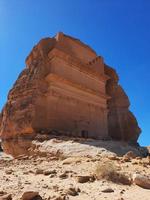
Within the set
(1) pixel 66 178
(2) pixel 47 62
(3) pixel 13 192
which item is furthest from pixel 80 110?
(3) pixel 13 192

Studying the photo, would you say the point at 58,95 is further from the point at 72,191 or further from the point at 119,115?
the point at 72,191

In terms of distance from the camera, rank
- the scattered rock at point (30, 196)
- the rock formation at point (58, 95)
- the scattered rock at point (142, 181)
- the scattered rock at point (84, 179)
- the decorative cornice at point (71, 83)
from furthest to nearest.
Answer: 1. the decorative cornice at point (71, 83)
2. the rock formation at point (58, 95)
3. the scattered rock at point (84, 179)
4. the scattered rock at point (142, 181)
5. the scattered rock at point (30, 196)

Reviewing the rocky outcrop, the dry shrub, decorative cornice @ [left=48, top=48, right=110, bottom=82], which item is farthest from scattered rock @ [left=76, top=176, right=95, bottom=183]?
the rocky outcrop

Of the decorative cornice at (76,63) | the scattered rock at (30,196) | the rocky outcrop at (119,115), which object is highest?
the decorative cornice at (76,63)

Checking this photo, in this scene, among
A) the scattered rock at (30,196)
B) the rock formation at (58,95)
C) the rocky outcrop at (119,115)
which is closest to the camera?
the scattered rock at (30,196)

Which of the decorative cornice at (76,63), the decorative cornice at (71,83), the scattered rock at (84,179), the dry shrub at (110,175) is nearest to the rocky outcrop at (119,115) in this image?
the decorative cornice at (76,63)

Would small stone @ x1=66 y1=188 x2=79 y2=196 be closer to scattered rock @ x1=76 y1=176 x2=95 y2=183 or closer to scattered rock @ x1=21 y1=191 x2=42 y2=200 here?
scattered rock @ x1=21 y1=191 x2=42 y2=200

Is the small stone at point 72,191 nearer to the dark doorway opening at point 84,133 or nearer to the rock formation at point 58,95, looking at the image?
the rock formation at point 58,95

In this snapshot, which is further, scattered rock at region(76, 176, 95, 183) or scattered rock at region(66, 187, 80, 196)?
scattered rock at region(76, 176, 95, 183)

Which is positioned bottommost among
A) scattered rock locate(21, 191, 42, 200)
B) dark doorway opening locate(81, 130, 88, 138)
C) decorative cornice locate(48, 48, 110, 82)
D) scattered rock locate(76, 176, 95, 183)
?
scattered rock locate(21, 191, 42, 200)

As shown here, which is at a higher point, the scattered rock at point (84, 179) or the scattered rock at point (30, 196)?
the scattered rock at point (84, 179)

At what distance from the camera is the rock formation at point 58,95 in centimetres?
1817

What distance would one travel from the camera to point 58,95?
20047mm

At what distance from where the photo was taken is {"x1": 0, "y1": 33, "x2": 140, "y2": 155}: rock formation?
18.2 meters
